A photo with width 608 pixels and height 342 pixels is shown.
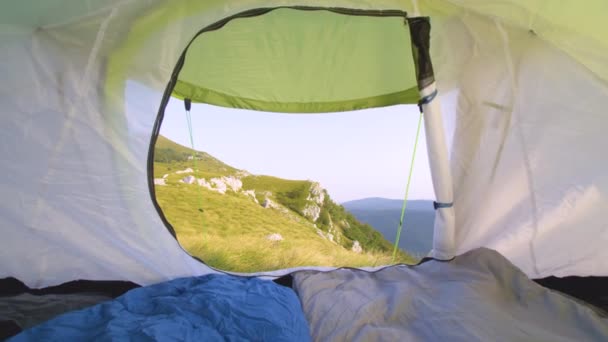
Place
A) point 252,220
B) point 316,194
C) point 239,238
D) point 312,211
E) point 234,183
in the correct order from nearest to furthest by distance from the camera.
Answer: point 239,238
point 252,220
point 316,194
point 234,183
point 312,211

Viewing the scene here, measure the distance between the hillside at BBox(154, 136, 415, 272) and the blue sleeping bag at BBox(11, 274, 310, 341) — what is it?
597 millimetres

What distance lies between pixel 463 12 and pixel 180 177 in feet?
6.80

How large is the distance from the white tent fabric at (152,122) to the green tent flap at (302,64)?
1.12ft

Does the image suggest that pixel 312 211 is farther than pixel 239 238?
Yes

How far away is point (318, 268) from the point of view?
155 cm

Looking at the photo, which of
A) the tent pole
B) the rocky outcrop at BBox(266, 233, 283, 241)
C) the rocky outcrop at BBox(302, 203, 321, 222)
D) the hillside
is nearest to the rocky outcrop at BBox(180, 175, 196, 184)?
the hillside

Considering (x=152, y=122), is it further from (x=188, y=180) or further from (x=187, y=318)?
(x=188, y=180)

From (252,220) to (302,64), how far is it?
5.24 ft

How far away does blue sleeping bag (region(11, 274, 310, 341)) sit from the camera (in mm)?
823

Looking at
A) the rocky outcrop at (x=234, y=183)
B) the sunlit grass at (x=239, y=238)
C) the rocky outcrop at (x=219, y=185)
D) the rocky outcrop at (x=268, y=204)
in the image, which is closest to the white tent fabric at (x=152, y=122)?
the sunlit grass at (x=239, y=238)

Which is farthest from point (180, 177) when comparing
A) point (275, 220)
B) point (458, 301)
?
point (458, 301)

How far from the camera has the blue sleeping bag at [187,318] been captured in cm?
82

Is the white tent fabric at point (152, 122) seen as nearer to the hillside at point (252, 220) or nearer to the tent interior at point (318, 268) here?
the tent interior at point (318, 268)

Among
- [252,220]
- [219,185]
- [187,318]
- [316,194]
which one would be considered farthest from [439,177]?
[219,185]
